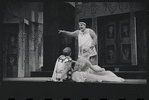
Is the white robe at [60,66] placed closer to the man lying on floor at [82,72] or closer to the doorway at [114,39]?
the man lying on floor at [82,72]

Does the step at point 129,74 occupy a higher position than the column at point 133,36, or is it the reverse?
the column at point 133,36

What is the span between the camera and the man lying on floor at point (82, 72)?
18.5 ft

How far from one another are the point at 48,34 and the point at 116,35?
331 cm

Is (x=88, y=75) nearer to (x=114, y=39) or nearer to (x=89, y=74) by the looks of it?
(x=89, y=74)

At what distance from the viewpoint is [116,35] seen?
10031 mm

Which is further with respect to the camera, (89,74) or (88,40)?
(88,40)

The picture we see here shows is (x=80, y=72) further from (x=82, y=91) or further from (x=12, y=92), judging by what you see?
(x=12, y=92)

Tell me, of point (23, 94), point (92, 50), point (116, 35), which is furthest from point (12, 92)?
point (116, 35)

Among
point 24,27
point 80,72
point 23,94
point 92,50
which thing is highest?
point 24,27

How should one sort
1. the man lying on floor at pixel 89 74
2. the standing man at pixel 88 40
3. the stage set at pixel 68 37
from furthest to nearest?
the stage set at pixel 68 37 < the standing man at pixel 88 40 < the man lying on floor at pixel 89 74

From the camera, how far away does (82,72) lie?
576 centimetres

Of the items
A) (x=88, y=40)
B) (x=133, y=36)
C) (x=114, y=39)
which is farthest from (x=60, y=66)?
(x=114, y=39)

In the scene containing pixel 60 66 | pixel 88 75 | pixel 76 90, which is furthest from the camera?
pixel 60 66

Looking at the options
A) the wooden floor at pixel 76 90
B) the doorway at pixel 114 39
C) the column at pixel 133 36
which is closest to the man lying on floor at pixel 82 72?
the wooden floor at pixel 76 90
